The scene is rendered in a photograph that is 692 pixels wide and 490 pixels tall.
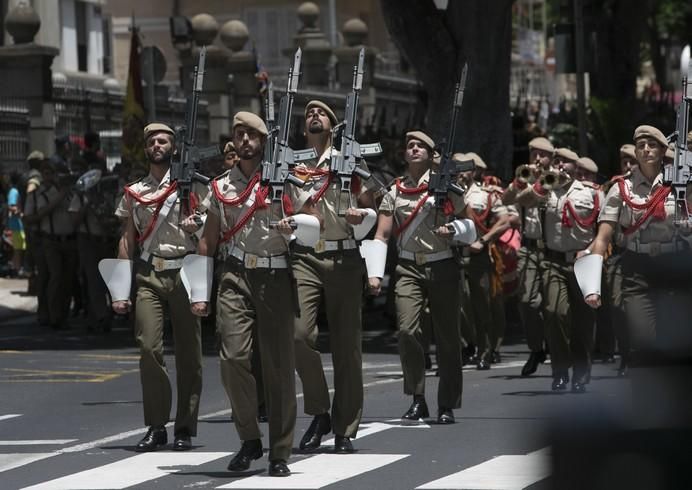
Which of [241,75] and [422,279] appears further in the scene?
[241,75]

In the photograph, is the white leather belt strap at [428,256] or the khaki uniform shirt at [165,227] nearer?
the khaki uniform shirt at [165,227]

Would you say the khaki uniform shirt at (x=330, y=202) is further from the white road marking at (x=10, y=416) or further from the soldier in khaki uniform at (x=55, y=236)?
the soldier in khaki uniform at (x=55, y=236)

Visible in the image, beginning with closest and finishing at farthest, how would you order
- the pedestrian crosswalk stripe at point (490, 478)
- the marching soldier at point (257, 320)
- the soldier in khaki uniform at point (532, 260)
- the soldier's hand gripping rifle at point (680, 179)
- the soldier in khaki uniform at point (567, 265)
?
1. the pedestrian crosswalk stripe at point (490, 478)
2. the marching soldier at point (257, 320)
3. the soldier's hand gripping rifle at point (680, 179)
4. the soldier in khaki uniform at point (567, 265)
5. the soldier in khaki uniform at point (532, 260)

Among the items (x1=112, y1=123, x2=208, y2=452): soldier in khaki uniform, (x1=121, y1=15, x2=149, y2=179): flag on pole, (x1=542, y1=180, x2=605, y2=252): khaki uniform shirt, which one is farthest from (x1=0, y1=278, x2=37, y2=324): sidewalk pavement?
(x1=112, y1=123, x2=208, y2=452): soldier in khaki uniform

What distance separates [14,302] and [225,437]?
1373 cm

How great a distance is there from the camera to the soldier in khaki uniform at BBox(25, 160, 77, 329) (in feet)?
71.3

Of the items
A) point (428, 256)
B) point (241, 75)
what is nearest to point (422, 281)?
point (428, 256)

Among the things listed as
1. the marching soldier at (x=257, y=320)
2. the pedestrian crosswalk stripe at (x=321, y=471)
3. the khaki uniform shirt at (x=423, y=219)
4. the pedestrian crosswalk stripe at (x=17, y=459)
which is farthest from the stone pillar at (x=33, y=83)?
the marching soldier at (x=257, y=320)

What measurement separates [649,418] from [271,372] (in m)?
5.73

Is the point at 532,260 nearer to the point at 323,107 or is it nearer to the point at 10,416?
the point at 323,107

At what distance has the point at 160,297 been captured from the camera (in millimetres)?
11336

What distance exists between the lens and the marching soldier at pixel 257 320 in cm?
1000

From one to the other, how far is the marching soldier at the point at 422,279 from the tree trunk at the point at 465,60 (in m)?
9.55

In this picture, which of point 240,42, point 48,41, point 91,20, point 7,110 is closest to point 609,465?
point 7,110
